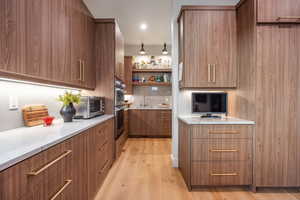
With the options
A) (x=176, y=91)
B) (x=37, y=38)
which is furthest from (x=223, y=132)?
(x=37, y=38)

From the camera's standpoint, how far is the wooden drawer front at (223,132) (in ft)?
7.54

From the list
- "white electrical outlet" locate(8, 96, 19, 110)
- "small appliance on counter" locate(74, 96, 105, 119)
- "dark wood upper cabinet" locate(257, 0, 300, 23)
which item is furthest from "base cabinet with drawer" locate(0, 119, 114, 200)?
"dark wood upper cabinet" locate(257, 0, 300, 23)

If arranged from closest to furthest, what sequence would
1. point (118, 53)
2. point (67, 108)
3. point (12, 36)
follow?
point (12, 36) < point (67, 108) < point (118, 53)

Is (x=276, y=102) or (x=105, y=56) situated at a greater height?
(x=105, y=56)

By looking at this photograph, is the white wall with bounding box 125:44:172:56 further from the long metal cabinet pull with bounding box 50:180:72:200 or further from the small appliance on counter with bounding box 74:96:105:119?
the long metal cabinet pull with bounding box 50:180:72:200

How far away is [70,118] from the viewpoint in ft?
7.09

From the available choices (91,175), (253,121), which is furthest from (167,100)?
(91,175)

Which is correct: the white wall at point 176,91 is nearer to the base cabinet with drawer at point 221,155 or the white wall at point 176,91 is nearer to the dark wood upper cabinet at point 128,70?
the base cabinet with drawer at point 221,155

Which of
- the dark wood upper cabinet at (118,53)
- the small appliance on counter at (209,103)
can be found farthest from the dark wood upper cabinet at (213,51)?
the dark wood upper cabinet at (118,53)

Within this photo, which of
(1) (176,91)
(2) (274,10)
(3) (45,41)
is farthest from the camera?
(1) (176,91)

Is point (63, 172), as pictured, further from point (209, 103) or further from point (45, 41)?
point (209, 103)

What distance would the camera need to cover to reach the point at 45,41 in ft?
5.24

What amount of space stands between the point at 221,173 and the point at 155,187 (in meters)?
0.88

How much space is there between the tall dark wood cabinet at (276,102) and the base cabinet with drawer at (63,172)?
1.99 meters
